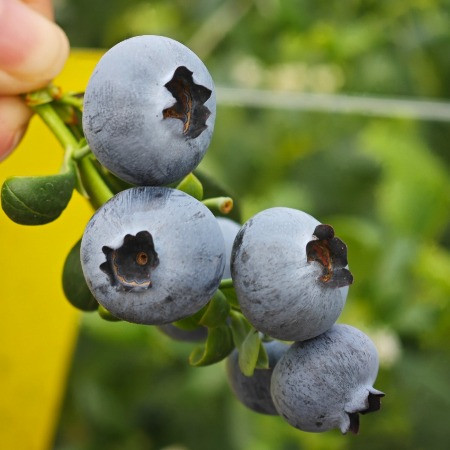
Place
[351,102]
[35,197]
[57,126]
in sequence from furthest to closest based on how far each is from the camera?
1. [351,102]
2. [57,126]
3. [35,197]

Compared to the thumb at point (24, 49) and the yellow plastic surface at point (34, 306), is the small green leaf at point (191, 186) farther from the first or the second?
the yellow plastic surface at point (34, 306)

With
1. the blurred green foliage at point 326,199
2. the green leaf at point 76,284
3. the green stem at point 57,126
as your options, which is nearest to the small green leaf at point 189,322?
the green leaf at point 76,284

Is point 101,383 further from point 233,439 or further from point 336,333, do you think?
point 336,333

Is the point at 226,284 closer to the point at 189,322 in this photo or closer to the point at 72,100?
the point at 189,322

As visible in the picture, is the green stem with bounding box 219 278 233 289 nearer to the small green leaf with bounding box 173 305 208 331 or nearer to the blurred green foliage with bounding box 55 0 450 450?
the small green leaf with bounding box 173 305 208 331

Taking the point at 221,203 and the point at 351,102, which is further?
the point at 351,102

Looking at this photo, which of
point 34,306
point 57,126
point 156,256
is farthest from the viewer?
point 34,306

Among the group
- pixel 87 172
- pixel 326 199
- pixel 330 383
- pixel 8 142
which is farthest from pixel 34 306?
pixel 326 199

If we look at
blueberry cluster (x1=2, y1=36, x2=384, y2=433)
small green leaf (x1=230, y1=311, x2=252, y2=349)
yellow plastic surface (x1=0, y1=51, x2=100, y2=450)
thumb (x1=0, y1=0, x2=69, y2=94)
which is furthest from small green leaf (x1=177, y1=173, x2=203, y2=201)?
yellow plastic surface (x1=0, y1=51, x2=100, y2=450)
